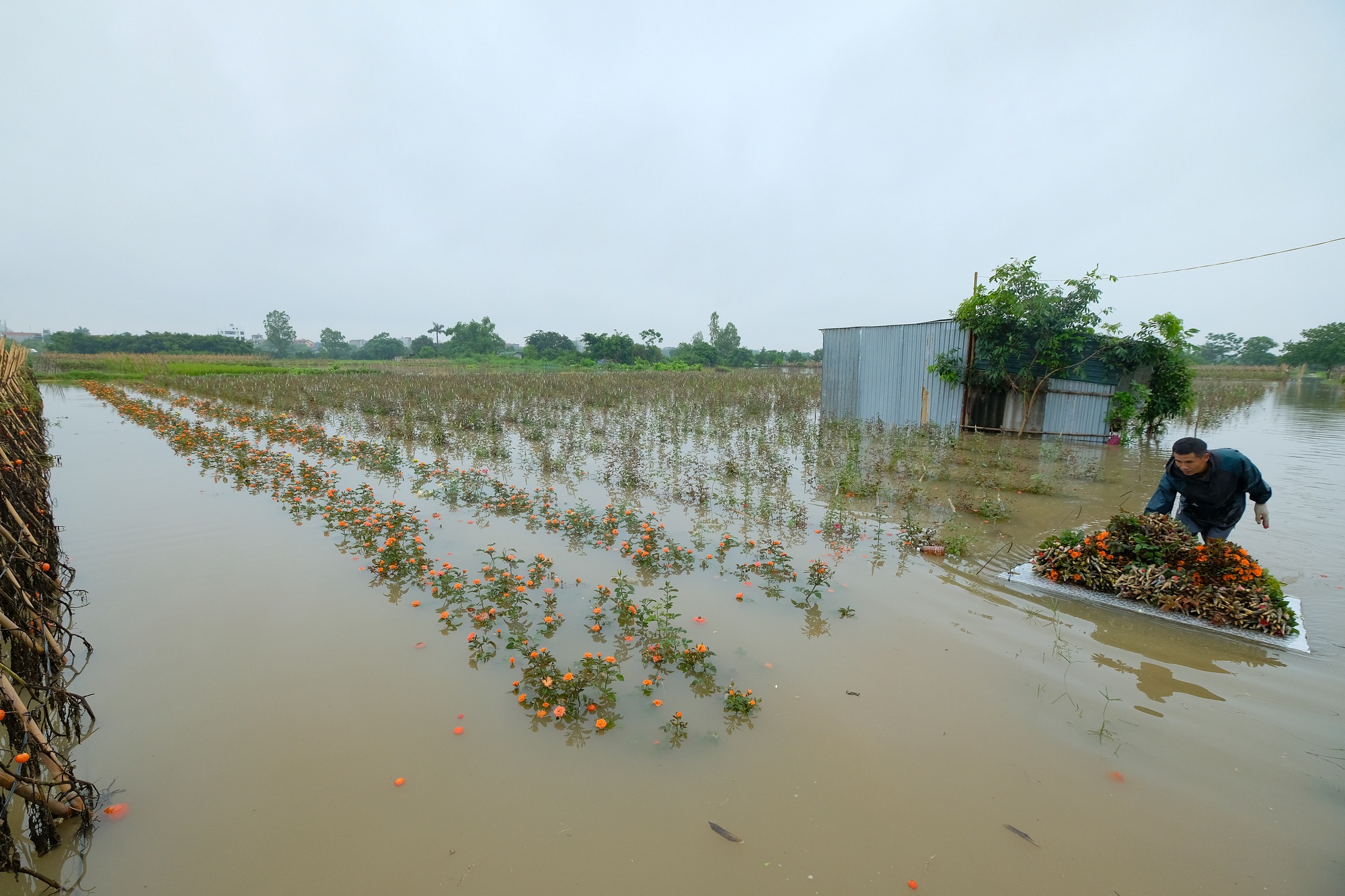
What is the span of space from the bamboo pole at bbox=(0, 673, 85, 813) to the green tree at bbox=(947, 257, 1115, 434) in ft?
46.1

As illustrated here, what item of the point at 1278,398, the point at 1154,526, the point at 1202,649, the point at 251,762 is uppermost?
the point at 1278,398

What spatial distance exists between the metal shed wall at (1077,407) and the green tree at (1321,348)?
45.1 metres

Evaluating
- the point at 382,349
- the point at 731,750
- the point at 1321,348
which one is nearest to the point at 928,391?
the point at 731,750

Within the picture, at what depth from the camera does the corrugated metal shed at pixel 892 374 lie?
13.1 metres

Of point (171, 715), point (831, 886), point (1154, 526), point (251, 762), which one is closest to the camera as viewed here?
point (831, 886)

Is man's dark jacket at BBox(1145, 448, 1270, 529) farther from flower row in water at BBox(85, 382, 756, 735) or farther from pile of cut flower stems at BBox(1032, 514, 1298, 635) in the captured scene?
flower row in water at BBox(85, 382, 756, 735)

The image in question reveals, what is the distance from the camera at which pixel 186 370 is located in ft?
91.2

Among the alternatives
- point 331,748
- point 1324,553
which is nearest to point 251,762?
point 331,748

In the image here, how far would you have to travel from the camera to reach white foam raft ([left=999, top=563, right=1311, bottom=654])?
390 centimetres

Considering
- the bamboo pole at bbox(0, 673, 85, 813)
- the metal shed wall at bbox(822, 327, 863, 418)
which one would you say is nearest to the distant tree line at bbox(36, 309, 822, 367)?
the metal shed wall at bbox(822, 327, 863, 418)

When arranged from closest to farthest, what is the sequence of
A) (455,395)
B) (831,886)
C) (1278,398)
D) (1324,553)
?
(831,886) < (1324,553) < (455,395) < (1278,398)

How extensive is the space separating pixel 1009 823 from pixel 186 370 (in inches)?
1469

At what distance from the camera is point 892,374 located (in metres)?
14.4

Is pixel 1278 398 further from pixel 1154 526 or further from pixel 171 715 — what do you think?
pixel 171 715
